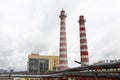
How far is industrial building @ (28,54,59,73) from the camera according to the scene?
7019 centimetres

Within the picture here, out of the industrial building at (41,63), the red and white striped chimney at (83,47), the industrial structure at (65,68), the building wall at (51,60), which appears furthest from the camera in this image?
the building wall at (51,60)

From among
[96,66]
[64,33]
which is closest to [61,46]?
[64,33]

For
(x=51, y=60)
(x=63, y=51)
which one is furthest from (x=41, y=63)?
(x=63, y=51)

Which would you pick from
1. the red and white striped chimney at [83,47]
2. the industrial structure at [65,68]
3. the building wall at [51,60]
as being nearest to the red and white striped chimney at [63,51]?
the industrial structure at [65,68]

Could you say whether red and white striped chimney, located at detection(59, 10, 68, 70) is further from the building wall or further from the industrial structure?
the building wall

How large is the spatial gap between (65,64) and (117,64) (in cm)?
3699

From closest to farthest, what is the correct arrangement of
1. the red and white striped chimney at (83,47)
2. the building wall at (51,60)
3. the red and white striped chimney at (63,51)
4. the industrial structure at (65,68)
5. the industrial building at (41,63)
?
1. the industrial structure at (65,68)
2. the red and white striped chimney at (83,47)
3. the red and white striped chimney at (63,51)
4. the industrial building at (41,63)
5. the building wall at (51,60)

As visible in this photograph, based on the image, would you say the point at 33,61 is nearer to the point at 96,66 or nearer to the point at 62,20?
the point at 62,20

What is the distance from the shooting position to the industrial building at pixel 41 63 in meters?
70.2

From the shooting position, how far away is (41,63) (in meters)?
72.4

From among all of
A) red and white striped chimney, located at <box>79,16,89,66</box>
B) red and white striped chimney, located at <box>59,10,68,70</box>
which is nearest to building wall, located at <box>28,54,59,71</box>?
red and white striped chimney, located at <box>59,10,68,70</box>

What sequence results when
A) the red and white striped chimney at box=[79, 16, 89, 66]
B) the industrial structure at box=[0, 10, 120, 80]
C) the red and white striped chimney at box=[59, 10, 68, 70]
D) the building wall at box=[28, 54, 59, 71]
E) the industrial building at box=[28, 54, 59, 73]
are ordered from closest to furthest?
the industrial structure at box=[0, 10, 120, 80] < the red and white striped chimney at box=[79, 16, 89, 66] < the red and white striped chimney at box=[59, 10, 68, 70] < the industrial building at box=[28, 54, 59, 73] < the building wall at box=[28, 54, 59, 71]

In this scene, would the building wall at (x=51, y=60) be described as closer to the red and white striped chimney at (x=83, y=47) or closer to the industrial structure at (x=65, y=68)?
the industrial structure at (x=65, y=68)

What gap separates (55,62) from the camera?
74.2 m
